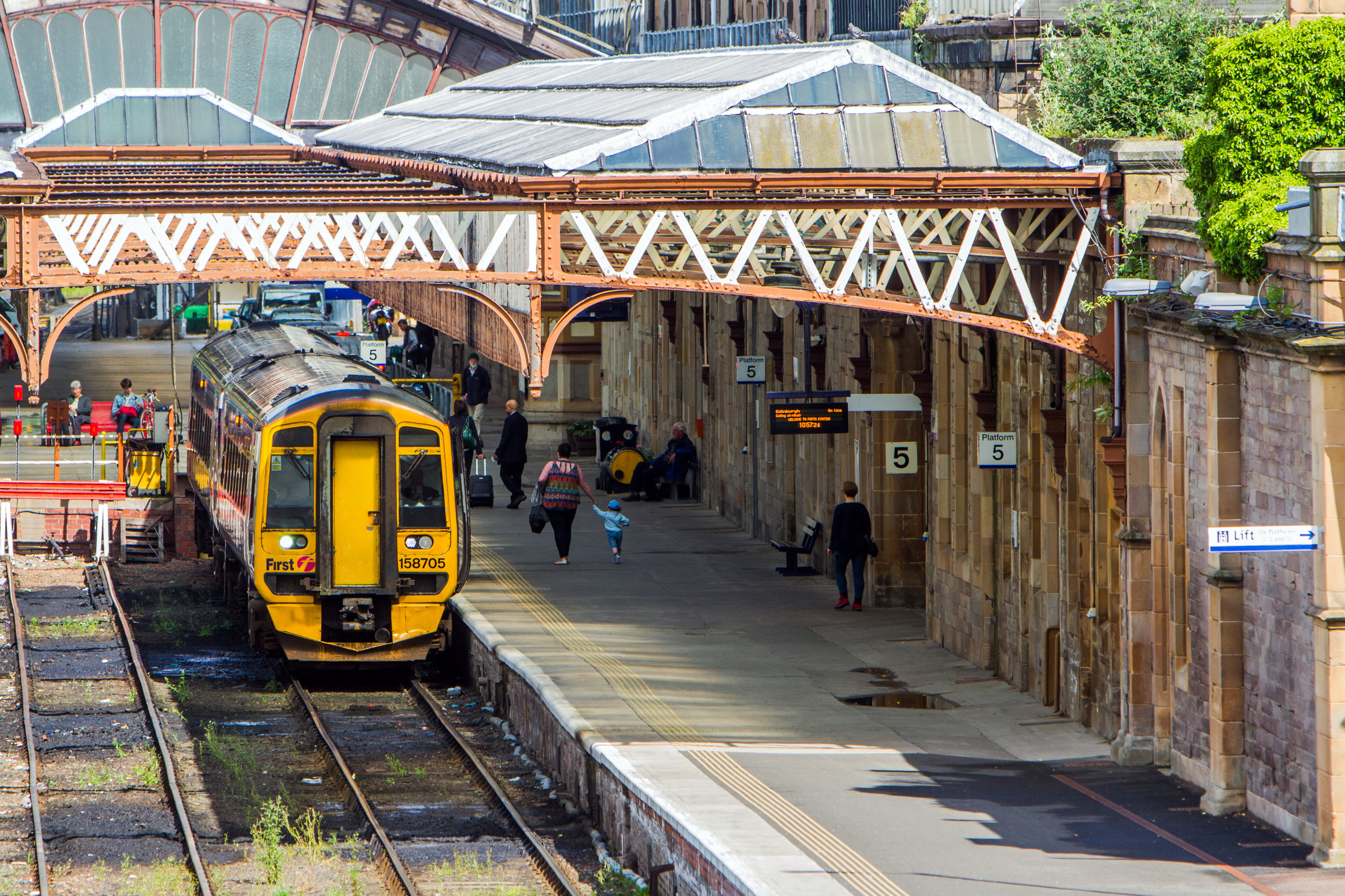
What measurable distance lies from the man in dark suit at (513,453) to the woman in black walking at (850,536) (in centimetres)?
856

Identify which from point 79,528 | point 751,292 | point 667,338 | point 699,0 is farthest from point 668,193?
point 699,0

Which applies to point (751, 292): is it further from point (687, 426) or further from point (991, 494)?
point (687, 426)

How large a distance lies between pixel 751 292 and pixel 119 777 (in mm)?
6423

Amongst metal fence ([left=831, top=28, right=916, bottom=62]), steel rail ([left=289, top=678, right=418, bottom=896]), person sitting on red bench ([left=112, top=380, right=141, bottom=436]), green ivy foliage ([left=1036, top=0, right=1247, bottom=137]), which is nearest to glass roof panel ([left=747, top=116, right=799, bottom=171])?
green ivy foliage ([left=1036, top=0, right=1247, bottom=137])

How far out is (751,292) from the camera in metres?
16.7

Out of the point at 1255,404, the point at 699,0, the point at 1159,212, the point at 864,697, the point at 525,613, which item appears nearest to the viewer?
the point at 1255,404

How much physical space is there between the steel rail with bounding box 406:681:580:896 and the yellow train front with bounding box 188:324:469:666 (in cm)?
57

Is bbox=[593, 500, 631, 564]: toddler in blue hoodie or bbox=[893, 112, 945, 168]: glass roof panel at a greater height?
bbox=[893, 112, 945, 168]: glass roof panel

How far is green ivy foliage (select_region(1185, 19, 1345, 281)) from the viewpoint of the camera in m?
13.1

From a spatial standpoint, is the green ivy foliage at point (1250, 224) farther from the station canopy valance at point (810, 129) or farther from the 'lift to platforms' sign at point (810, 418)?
the 'lift to platforms' sign at point (810, 418)

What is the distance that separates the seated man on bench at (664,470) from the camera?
3222cm

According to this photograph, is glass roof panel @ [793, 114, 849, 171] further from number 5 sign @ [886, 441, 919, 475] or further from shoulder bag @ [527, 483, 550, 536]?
shoulder bag @ [527, 483, 550, 536]

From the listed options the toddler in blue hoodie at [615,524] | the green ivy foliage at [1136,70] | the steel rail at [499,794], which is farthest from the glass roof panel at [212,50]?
the green ivy foliage at [1136,70]

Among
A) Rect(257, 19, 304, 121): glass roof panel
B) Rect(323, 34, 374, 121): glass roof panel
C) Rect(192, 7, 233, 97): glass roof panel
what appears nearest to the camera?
Rect(192, 7, 233, 97): glass roof panel
